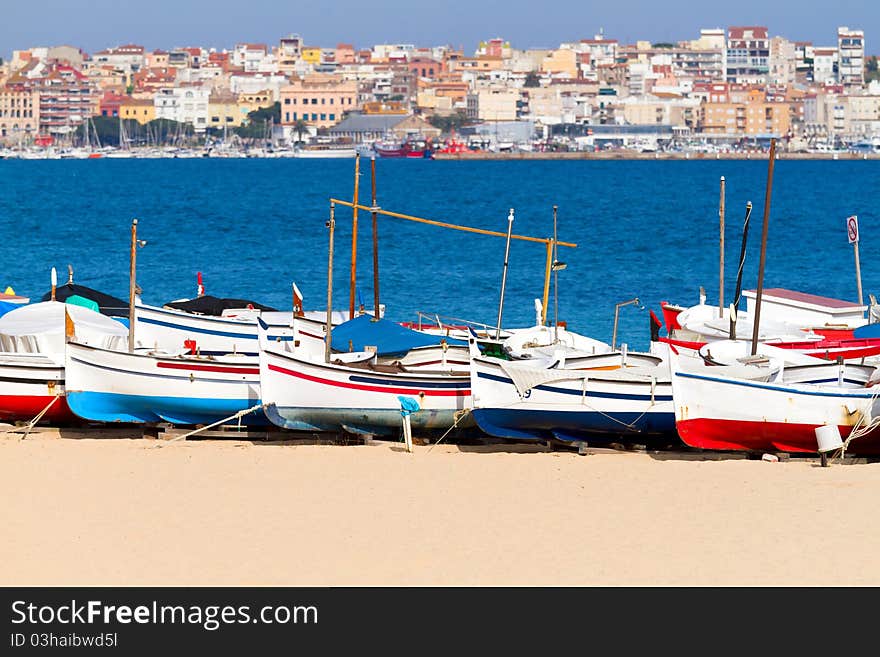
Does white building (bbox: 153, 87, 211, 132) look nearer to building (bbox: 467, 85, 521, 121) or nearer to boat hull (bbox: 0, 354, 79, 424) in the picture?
building (bbox: 467, 85, 521, 121)

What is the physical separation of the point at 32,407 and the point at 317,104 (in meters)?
170

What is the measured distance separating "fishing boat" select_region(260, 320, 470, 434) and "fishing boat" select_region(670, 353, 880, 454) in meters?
1.96

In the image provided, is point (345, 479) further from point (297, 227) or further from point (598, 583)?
point (297, 227)

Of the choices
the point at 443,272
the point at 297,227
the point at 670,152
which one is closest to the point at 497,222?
the point at 297,227

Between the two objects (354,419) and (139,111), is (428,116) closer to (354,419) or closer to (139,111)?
(139,111)

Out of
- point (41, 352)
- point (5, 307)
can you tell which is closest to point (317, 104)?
point (5, 307)

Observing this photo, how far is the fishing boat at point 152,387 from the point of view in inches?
581

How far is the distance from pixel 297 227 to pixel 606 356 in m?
36.9

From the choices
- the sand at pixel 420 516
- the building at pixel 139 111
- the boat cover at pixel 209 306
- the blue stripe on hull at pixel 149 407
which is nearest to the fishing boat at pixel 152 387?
the blue stripe on hull at pixel 149 407

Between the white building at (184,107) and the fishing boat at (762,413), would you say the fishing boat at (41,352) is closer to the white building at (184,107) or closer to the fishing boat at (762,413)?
the fishing boat at (762,413)

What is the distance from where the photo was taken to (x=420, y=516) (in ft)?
38.3

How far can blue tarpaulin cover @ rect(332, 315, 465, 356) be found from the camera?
15.6m
